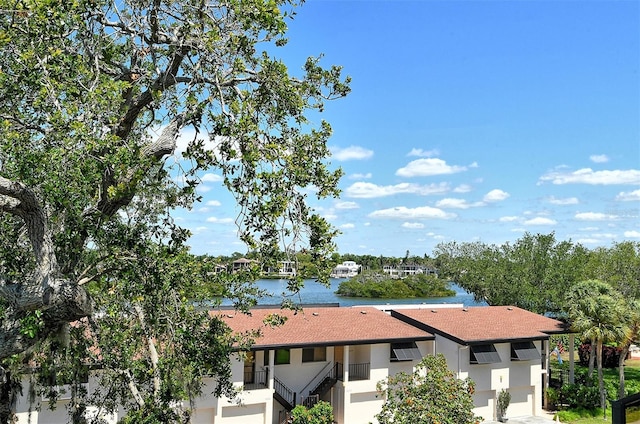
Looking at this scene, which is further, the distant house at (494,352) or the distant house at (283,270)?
the distant house at (494,352)

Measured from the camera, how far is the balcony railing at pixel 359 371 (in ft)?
71.2

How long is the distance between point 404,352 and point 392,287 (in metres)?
62.6

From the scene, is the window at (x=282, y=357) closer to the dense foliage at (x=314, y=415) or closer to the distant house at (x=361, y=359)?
the distant house at (x=361, y=359)

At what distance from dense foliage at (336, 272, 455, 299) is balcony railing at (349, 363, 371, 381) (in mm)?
59998

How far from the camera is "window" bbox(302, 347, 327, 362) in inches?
869

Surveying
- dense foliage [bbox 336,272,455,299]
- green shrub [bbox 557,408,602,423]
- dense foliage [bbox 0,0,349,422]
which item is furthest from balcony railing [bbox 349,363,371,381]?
dense foliage [bbox 336,272,455,299]

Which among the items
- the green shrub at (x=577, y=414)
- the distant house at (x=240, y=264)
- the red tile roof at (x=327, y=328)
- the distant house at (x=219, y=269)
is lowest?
the green shrub at (x=577, y=414)

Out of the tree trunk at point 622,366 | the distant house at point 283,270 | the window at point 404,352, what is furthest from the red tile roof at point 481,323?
the distant house at point 283,270

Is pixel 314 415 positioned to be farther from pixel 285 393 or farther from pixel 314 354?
pixel 314 354

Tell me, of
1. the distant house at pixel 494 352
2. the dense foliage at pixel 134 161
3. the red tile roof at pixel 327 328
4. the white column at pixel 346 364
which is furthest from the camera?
the distant house at pixel 494 352

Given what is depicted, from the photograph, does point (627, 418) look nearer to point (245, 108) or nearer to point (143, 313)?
point (245, 108)

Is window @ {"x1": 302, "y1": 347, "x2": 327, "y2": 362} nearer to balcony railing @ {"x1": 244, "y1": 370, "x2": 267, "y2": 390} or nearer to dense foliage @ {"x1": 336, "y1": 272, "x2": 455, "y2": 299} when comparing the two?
balcony railing @ {"x1": 244, "y1": 370, "x2": 267, "y2": 390}

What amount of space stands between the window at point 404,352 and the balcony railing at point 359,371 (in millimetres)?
1128

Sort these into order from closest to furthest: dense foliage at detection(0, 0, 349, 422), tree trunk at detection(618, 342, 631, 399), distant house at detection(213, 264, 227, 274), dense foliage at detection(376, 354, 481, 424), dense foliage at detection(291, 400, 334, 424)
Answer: dense foliage at detection(0, 0, 349, 422)
distant house at detection(213, 264, 227, 274)
dense foliage at detection(376, 354, 481, 424)
dense foliage at detection(291, 400, 334, 424)
tree trunk at detection(618, 342, 631, 399)
